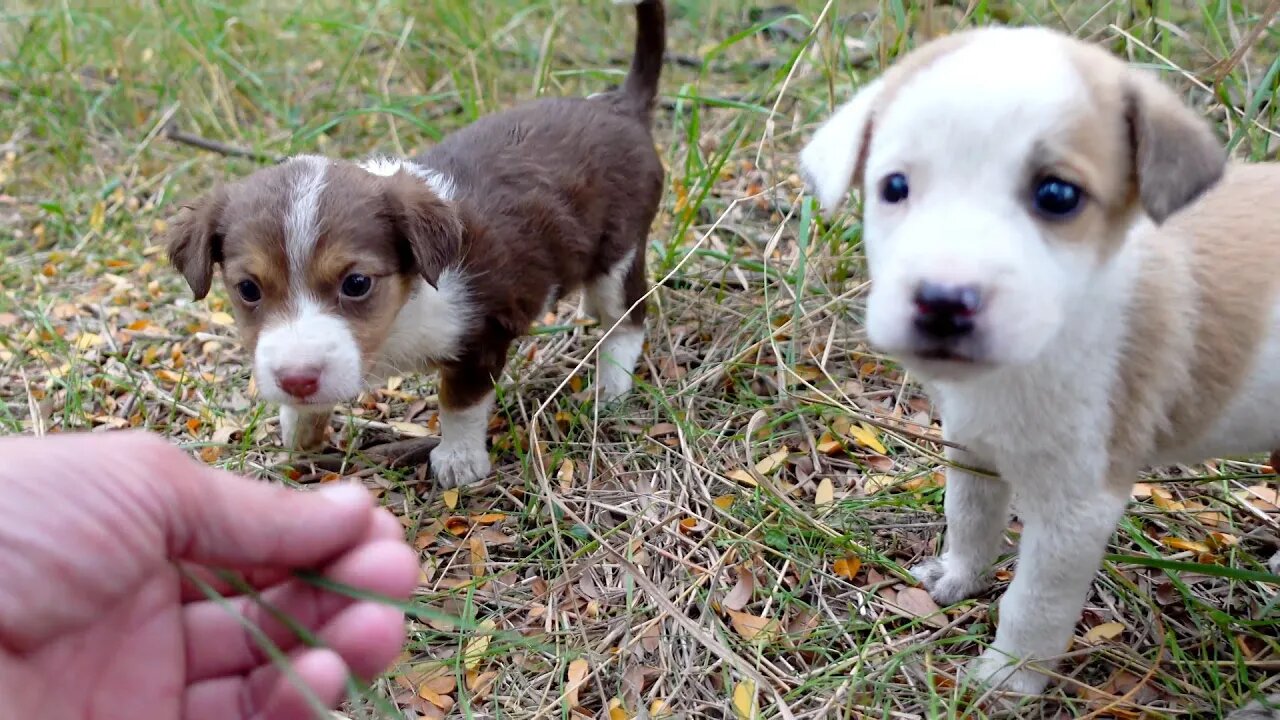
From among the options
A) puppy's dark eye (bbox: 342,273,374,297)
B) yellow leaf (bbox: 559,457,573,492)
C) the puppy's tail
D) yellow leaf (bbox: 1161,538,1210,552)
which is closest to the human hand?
puppy's dark eye (bbox: 342,273,374,297)

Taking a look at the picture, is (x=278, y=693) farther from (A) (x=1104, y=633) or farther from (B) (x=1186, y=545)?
(B) (x=1186, y=545)

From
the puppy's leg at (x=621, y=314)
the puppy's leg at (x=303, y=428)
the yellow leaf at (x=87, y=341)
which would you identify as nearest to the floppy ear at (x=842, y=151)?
the puppy's leg at (x=621, y=314)

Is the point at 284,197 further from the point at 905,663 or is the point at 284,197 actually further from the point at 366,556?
the point at 905,663

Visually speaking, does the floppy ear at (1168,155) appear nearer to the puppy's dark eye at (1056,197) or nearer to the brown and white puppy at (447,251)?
the puppy's dark eye at (1056,197)

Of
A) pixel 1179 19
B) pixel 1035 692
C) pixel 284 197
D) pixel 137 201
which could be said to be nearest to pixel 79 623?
pixel 284 197

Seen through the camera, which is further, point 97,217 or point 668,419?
point 97,217

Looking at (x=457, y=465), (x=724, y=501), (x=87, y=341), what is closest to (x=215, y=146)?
(x=87, y=341)

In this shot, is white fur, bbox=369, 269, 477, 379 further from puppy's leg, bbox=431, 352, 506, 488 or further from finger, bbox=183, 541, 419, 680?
finger, bbox=183, 541, 419, 680
